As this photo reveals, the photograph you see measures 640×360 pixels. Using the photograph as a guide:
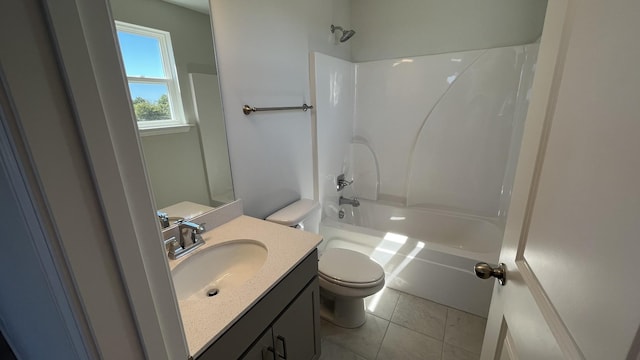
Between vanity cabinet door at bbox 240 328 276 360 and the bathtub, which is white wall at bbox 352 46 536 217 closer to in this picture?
the bathtub

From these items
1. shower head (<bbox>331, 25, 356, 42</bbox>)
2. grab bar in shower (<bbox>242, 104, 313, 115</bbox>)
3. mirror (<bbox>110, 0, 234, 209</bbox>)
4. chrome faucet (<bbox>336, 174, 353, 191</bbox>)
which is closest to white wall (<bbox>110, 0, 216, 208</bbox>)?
mirror (<bbox>110, 0, 234, 209</bbox>)

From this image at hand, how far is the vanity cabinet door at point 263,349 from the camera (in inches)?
34.4

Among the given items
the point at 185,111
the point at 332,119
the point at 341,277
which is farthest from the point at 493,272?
the point at 332,119

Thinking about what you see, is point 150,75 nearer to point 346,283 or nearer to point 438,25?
point 346,283

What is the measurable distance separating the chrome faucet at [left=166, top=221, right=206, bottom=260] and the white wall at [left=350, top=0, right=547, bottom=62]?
2.22 metres

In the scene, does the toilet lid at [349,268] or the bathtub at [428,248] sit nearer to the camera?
the toilet lid at [349,268]

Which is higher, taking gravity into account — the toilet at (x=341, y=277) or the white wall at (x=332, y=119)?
the white wall at (x=332, y=119)

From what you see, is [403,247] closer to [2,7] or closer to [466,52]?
[466,52]

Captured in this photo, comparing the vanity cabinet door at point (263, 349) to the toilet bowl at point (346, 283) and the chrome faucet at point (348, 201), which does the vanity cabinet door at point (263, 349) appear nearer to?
the toilet bowl at point (346, 283)

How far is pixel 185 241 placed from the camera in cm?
111

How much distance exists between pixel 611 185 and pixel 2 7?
2.64 ft

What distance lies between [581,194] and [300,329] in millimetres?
1107

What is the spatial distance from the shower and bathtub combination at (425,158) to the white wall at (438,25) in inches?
4.3

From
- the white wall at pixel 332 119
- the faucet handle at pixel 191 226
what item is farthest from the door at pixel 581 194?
the white wall at pixel 332 119
